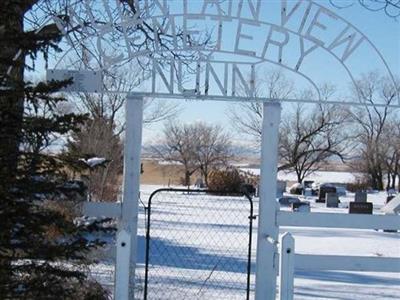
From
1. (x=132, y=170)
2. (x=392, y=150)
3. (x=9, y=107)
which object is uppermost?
(x=392, y=150)

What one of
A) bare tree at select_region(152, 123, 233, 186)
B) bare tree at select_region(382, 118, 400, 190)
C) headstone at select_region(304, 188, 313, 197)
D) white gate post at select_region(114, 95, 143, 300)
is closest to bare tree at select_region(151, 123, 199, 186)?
bare tree at select_region(152, 123, 233, 186)

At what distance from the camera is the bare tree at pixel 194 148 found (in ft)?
129

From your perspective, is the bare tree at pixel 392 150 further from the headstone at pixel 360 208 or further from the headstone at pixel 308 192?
the headstone at pixel 360 208

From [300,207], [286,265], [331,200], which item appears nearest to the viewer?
[286,265]

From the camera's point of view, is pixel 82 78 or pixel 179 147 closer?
pixel 82 78

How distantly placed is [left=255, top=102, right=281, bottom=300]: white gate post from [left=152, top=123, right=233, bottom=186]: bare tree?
107ft

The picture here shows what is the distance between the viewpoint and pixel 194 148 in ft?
133

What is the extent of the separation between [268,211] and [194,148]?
3499 centimetres

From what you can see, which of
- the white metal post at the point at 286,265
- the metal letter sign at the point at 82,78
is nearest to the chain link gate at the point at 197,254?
the metal letter sign at the point at 82,78

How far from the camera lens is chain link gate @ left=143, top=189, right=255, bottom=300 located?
7116 mm

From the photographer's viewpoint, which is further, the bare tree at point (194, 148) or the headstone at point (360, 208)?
the bare tree at point (194, 148)

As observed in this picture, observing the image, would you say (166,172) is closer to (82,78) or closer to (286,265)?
(82,78)

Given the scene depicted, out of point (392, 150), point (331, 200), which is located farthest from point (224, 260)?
point (392, 150)

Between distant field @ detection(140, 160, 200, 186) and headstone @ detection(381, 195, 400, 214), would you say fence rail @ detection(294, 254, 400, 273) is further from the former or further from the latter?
distant field @ detection(140, 160, 200, 186)
